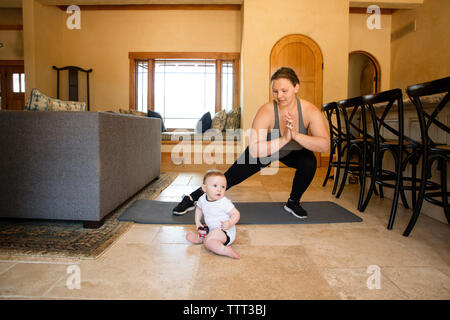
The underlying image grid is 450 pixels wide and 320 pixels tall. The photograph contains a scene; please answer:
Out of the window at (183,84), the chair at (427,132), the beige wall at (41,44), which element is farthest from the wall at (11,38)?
the chair at (427,132)

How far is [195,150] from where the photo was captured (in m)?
5.93

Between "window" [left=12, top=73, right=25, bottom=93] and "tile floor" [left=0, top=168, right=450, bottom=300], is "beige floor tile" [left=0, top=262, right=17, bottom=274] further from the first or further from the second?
"window" [left=12, top=73, right=25, bottom=93]

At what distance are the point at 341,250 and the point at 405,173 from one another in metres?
1.61

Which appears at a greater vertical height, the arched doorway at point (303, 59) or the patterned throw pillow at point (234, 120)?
the arched doorway at point (303, 59)

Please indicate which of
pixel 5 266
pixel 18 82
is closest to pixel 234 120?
pixel 5 266

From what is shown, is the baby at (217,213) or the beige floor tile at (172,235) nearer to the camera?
the baby at (217,213)

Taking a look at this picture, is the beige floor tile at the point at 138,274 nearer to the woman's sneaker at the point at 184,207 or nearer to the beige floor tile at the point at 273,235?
the beige floor tile at the point at 273,235

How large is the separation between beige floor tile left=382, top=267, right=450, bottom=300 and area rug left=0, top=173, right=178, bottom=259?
4.53ft

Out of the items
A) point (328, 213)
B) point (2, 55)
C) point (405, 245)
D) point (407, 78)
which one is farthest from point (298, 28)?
point (2, 55)

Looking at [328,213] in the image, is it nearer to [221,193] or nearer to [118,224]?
[221,193]

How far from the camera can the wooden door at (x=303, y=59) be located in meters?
5.41

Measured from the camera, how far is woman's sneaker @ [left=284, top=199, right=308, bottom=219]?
7.61ft

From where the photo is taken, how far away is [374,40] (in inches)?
260

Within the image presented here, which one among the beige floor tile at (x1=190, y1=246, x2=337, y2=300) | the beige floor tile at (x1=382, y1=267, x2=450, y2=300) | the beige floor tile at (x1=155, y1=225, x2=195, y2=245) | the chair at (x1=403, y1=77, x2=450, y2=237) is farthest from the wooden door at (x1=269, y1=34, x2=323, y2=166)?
the beige floor tile at (x1=382, y1=267, x2=450, y2=300)
